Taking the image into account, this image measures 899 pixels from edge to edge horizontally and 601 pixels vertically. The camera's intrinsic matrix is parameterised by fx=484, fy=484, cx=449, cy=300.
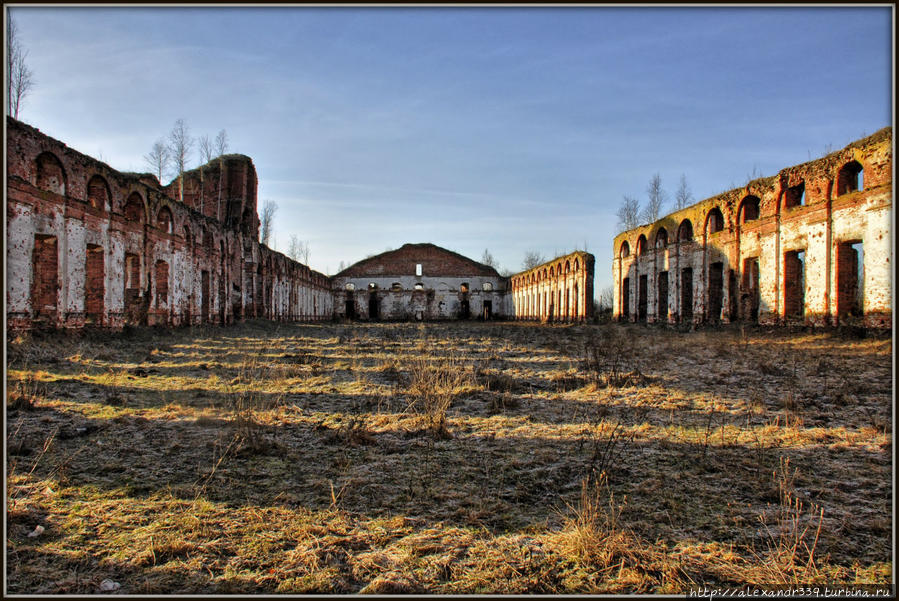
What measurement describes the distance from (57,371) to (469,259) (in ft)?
148

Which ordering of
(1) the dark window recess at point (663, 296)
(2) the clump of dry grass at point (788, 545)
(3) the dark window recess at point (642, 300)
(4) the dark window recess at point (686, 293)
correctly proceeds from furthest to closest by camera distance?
(3) the dark window recess at point (642, 300) < (1) the dark window recess at point (663, 296) < (4) the dark window recess at point (686, 293) < (2) the clump of dry grass at point (788, 545)

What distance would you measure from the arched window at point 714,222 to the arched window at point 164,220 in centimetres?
2151

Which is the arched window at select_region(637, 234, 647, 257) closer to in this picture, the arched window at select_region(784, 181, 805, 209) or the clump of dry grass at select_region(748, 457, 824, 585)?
the arched window at select_region(784, 181, 805, 209)

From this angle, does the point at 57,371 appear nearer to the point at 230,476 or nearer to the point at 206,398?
the point at 206,398

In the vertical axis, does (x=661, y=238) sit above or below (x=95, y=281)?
above

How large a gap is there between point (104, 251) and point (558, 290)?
2847 cm

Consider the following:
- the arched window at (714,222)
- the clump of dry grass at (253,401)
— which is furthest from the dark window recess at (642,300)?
the clump of dry grass at (253,401)

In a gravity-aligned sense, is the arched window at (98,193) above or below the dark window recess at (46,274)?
above

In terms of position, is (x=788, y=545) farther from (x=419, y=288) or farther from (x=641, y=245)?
(x=419, y=288)

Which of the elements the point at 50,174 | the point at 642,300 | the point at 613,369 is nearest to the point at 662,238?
the point at 642,300

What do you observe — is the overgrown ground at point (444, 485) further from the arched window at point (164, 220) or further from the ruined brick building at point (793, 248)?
the arched window at point (164, 220)

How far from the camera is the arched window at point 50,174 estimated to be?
40.4 feet

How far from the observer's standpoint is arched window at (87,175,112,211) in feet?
46.7

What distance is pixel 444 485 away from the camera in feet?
11.6
